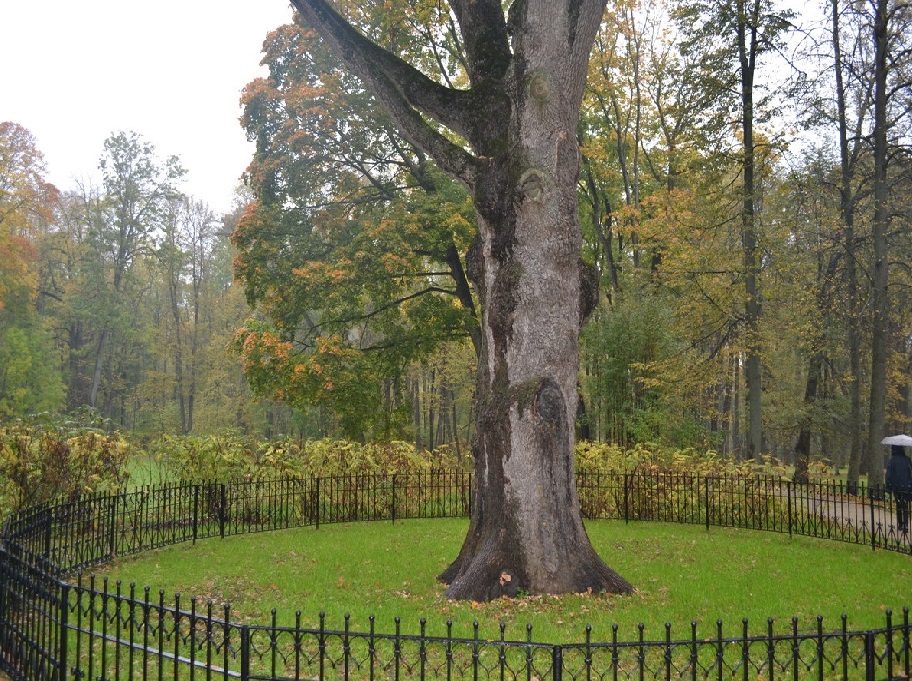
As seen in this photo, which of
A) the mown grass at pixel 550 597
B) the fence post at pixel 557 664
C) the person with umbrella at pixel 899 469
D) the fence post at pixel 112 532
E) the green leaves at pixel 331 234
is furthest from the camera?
the green leaves at pixel 331 234

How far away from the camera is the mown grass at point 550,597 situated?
7414 millimetres

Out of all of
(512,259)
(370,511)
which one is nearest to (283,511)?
(370,511)

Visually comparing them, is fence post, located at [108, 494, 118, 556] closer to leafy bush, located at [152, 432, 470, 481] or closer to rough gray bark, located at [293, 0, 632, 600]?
leafy bush, located at [152, 432, 470, 481]

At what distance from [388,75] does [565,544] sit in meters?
6.40

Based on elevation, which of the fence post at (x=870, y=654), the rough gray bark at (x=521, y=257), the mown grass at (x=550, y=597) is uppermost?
the rough gray bark at (x=521, y=257)

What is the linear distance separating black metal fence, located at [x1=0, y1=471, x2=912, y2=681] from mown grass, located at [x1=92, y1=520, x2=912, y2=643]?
12.6 inches

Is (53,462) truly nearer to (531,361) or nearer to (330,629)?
(330,629)

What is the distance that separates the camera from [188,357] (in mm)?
38969

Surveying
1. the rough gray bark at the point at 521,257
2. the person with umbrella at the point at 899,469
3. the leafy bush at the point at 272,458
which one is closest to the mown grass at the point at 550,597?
the rough gray bark at the point at 521,257

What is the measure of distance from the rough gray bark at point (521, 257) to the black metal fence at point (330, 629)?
1.73 meters

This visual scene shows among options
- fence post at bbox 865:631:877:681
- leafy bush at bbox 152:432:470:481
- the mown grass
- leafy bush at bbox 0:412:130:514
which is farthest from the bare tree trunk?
leafy bush at bbox 0:412:130:514

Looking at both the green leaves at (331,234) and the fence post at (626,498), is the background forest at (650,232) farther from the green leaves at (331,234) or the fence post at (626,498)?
the fence post at (626,498)

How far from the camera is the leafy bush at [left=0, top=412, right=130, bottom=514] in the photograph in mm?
11531

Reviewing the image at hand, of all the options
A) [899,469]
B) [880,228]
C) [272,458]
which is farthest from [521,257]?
[880,228]
